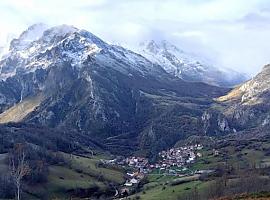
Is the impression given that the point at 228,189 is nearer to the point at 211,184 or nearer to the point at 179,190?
the point at 211,184

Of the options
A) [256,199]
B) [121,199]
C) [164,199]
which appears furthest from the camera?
[121,199]

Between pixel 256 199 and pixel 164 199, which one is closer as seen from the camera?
pixel 256 199

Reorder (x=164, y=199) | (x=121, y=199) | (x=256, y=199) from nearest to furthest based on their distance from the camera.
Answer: (x=256, y=199) → (x=164, y=199) → (x=121, y=199)

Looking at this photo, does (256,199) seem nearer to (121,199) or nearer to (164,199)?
(164,199)

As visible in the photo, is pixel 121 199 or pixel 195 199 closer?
pixel 195 199

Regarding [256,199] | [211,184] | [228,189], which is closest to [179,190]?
→ [211,184]

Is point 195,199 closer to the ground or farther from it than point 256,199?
closer to the ground

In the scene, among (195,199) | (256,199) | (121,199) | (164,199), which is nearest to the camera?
(256,199)

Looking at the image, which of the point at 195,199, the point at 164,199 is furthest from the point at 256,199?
the point at 164,199

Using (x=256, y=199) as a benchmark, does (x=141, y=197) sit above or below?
below
